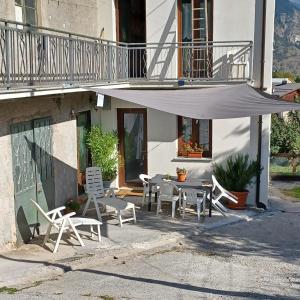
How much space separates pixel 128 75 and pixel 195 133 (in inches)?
102

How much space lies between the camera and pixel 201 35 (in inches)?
565

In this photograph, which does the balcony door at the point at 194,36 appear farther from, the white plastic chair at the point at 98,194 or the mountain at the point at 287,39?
the mountain at the point at 287,39

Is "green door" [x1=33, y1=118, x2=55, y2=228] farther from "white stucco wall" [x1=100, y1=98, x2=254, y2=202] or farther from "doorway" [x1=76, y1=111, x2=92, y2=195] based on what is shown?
"white stucco wall" [x1=100, y1=98, x2=254, y2=202]

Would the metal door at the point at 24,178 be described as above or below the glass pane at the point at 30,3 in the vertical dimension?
below

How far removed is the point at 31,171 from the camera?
10539mm

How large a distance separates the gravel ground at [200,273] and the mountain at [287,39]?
7984 centimetres

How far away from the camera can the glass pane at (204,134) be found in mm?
14531

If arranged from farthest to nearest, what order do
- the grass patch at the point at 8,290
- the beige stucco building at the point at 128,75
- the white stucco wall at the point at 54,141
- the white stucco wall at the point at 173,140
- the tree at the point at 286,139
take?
the tree at the point at 286,139
the white stucco wall at the point at 173,140
the beige stucco building at the point at 128,75
the white stucco wall at the point at 54,141
the grass patch at the point at 8,290

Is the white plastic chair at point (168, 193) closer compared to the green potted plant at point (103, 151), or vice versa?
the white plastic chair at point (168, 193)

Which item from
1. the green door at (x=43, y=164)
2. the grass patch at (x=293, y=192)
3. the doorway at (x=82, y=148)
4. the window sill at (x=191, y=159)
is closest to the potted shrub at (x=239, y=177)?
the window sill at (x=191, y=159)

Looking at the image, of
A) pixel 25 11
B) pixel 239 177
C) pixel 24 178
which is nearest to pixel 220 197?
pixel 239 177

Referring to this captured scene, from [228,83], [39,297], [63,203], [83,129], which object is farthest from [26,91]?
[228,83]

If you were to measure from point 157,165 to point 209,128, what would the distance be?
189 centimetres

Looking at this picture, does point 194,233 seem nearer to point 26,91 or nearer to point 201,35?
point 26,91
